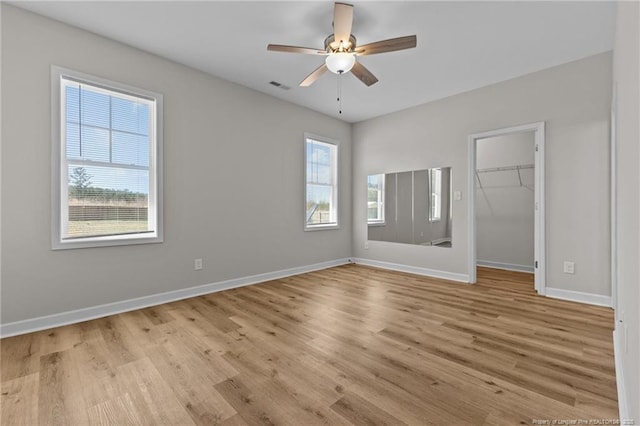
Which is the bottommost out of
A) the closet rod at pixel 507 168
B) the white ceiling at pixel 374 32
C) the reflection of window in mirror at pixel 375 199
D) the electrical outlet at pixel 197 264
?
the electrical outlet at pixel 197 264

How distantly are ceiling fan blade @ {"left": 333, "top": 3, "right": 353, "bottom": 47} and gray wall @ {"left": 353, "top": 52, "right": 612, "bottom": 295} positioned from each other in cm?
263

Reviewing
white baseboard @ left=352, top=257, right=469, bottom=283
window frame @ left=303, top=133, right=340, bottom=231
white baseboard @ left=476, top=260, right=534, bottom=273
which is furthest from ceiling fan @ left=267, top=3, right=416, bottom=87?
white baseboard @ left=476, top=260, right=534, bottom=273

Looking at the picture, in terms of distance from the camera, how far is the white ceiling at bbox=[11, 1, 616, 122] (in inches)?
97.6

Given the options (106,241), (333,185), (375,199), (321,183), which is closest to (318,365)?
(106,241)

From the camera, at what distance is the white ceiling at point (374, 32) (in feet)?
8.13

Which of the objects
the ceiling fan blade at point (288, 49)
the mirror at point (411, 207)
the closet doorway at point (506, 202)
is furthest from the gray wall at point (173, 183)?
the closet doorway at point (506, 202)

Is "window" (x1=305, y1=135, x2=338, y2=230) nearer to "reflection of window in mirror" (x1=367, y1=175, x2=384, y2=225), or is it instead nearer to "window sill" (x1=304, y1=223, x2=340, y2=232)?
"window sill" (x1=304, y1=223, x2=340, y2=232)

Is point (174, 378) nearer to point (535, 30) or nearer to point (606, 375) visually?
point (606, 375)

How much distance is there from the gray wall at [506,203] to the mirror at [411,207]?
1.56m

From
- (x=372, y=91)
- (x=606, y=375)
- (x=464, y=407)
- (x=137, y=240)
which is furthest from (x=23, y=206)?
(x=606, y=375)

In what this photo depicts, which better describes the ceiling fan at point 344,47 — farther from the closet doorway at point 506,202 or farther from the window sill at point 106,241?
the closet doorway at point 506,202

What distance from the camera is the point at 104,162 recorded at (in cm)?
295

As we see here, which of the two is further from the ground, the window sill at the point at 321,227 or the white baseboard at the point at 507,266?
the window sill at the point at 321,227

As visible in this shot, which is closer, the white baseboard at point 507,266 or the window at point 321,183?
the white baseboard at point 507,266
